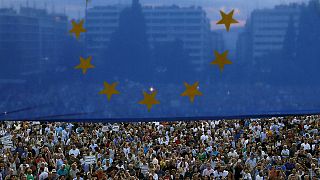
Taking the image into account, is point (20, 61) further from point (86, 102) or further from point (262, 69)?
point (262, 69)

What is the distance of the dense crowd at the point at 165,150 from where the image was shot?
11828 mm

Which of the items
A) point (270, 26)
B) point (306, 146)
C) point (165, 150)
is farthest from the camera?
point (306, 146)

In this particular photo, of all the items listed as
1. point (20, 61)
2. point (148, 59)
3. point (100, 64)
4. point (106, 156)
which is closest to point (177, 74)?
point (148, 59)

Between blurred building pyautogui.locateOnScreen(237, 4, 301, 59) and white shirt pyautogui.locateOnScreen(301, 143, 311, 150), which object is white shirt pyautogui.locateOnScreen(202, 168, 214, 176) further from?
blurred building pyautogui.locateOnScreen(237, 4, 301, 59)

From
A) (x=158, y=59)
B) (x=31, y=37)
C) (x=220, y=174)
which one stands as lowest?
(x=220, y=174)

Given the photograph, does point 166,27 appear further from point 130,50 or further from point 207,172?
point 207,172

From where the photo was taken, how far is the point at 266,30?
7.78m

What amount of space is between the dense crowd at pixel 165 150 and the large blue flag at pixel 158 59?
11.5 ft

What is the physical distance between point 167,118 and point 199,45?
1.13 metres

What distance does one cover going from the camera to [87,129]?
1722 cm

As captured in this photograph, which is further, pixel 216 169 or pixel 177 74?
pixel 216 169

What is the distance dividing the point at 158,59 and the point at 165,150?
6084 millimetres

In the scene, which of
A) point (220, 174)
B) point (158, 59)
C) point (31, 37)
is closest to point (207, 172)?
point (220, 174)

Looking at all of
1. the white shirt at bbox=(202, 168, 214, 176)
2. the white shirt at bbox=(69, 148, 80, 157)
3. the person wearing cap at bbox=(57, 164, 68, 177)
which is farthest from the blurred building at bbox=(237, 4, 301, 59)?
the white shirt at bbox=(69, 148, 80, 157)
